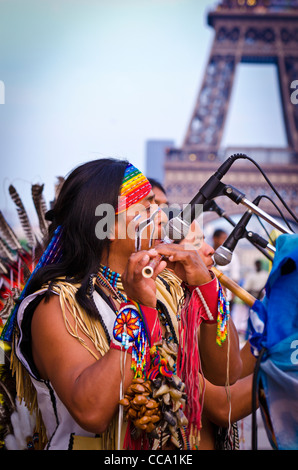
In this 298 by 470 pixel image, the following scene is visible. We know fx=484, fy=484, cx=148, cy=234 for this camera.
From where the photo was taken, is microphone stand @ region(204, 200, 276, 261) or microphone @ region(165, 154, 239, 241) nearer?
microphone @ region(165, 154, 239, 241)

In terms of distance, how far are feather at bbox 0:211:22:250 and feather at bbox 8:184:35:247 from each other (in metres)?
0.08

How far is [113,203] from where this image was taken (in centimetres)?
159

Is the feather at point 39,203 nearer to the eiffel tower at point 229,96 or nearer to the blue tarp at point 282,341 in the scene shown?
the blue tarp at point 282,341

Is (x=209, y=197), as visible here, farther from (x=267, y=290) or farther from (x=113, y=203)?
(x=267, y=290)

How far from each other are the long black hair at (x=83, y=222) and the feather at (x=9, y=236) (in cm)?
77

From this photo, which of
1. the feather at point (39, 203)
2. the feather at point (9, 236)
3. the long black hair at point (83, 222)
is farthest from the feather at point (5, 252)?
the long black hair at point (83, 222)

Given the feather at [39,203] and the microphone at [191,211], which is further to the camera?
the feather at [39,203]

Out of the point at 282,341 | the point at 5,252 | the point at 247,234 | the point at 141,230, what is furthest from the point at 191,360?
the point at 5,252

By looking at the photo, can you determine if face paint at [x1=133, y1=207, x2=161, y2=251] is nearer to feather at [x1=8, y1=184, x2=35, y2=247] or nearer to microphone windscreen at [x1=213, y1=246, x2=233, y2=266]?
microphone windscreen at [x1=213, y1=246, x2=233, y2=266]

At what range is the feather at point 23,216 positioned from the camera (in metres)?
2.30

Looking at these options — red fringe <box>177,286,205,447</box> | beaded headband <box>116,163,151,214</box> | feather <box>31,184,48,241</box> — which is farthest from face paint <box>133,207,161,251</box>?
feather <box>31,184,48,241</box>

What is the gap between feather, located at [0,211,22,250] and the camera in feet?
7.65

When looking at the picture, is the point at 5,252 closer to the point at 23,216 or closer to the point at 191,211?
the point at 23,216
